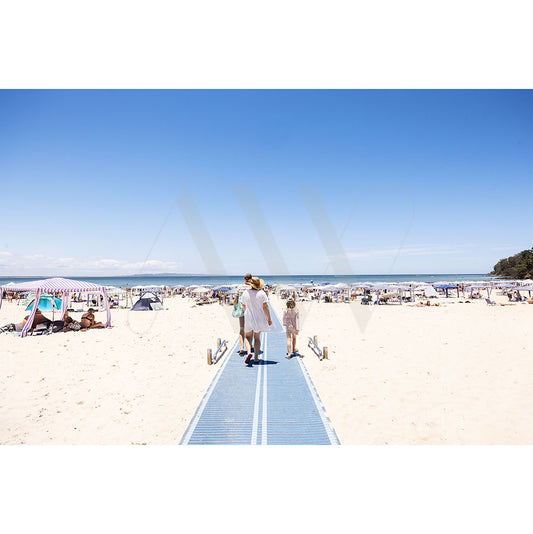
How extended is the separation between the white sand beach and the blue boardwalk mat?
0.39 meters

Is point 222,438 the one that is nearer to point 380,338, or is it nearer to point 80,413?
point 80,413

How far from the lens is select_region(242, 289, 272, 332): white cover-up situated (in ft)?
21.9

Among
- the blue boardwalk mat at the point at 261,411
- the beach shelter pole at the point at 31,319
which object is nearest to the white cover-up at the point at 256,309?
the blue boardwalk mat at the point at 261,411

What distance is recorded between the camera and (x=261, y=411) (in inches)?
196

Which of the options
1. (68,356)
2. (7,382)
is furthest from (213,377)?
(68,356)

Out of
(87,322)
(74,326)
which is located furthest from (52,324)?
(87,322)

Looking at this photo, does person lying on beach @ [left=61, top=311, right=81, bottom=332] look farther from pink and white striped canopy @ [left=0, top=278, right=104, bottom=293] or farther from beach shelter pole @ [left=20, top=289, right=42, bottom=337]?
pink and white striped canopy @ [left=0, top=278, right=104, bottom=293]

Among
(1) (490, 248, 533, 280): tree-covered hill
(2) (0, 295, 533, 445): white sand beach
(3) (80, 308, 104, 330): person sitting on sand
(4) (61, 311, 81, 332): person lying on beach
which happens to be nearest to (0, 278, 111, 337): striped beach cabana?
(2) (0, 295, 533, 445): white sand beach

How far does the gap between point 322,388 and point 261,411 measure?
80.3 inches

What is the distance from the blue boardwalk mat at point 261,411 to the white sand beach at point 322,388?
393 mm

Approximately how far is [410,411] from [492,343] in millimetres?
8409

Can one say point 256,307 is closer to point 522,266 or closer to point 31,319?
point 31,319

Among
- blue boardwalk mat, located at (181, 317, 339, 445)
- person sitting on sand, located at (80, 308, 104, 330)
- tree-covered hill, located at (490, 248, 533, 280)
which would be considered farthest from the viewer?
tree-covered hill, located at (490, 248, 533, 280)

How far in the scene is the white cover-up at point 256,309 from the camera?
21.9 feet
